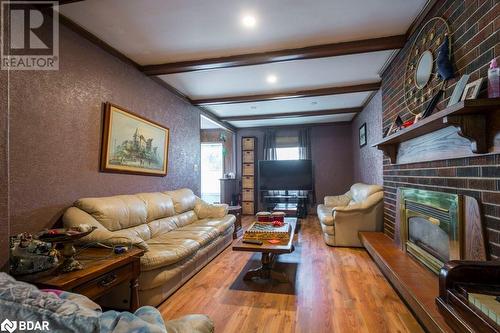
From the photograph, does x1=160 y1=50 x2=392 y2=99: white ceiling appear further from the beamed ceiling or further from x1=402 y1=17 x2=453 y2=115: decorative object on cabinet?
x1=402 y1=17 x2=453 y2=115: decorative object on cabinet

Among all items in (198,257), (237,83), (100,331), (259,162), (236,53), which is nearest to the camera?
(100,331)

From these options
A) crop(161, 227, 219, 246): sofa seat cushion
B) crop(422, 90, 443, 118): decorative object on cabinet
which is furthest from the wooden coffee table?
crop(422, 90, 443, 118): decorative object on cabinet

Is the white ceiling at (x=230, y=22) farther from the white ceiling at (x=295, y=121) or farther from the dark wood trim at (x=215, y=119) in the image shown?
the white ceiling at (x=295, y=121)

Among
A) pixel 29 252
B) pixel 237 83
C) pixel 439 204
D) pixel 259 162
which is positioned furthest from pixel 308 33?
pixel 259 162

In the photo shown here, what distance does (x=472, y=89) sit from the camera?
4.86 ft

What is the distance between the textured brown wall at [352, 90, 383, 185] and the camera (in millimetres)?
3885

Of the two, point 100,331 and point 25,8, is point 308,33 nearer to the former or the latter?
point 25,8

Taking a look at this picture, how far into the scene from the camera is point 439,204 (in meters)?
1.92

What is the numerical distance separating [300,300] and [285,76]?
2.90 metres

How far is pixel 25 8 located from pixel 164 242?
90.5 inches

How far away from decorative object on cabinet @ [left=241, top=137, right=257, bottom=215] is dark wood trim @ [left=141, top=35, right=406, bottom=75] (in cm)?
381

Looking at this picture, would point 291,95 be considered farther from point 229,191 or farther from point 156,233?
point 229,191

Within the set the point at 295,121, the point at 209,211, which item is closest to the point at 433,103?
the point at 209,211

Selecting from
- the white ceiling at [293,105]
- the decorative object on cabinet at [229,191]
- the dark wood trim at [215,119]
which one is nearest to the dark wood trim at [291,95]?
the white ceiling at [293,105]
